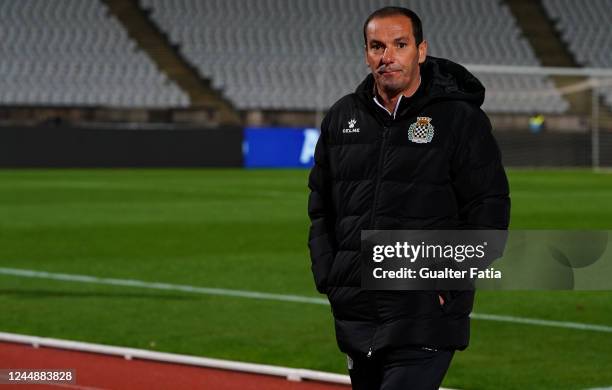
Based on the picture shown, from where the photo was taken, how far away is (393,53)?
3.56m

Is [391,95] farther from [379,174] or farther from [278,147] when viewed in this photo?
[278,147]

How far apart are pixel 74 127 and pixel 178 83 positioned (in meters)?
6.03

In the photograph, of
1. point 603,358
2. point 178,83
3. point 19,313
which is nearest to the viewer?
point 603,358

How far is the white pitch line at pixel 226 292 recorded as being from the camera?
8562 millimetres

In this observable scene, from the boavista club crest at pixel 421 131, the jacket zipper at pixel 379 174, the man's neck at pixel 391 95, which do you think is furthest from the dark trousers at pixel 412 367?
the man's neck at pixel 391 95

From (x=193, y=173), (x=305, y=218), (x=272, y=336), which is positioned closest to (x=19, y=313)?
(x=272, y=336)

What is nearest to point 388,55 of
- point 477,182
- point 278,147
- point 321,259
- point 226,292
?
point 477,182

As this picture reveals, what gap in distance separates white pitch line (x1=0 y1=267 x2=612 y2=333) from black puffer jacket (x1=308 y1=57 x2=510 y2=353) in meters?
4.98

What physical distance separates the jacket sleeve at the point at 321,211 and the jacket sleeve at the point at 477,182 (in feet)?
1.32

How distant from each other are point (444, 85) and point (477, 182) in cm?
31

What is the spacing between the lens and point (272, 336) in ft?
26.2

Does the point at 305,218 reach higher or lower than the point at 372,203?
lower

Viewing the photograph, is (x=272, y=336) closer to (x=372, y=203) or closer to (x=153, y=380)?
(x=153, y=380)

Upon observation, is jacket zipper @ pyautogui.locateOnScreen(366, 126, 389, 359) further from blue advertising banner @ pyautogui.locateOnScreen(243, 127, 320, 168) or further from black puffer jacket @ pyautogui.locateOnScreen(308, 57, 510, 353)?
blue advertising banner @ pyautogui.locateOnScreen(243, 127, 320, 168)
